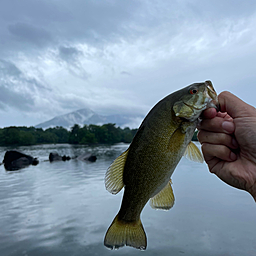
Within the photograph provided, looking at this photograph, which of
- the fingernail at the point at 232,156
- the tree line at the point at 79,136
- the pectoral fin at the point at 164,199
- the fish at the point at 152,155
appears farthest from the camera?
the tree line at the point at 79,136

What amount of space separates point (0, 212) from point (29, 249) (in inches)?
162

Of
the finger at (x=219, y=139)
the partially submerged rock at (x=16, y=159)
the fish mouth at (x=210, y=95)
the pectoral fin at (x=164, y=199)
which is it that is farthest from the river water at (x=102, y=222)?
the partially submerged rock at (x=16, y=159)

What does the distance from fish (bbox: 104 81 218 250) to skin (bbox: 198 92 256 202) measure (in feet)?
1.40

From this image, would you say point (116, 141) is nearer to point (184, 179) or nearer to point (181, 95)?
point (184, 179)

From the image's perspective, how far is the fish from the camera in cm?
251

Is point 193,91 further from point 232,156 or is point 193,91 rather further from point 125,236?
point 125,236

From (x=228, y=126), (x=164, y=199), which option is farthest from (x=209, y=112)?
(x=164, y=199)

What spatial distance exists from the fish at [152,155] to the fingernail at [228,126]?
0.48m

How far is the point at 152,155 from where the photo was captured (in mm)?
2529

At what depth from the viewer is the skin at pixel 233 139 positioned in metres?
3.05

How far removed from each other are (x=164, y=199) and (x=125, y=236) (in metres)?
0.67

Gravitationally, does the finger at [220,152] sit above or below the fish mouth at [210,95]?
below

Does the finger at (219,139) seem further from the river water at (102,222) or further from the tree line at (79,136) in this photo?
the tree line at (79,136)

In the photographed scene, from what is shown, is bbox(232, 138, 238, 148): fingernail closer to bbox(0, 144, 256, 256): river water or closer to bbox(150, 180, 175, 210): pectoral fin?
bbox(150, 180, 175, 210): pectoral fin
